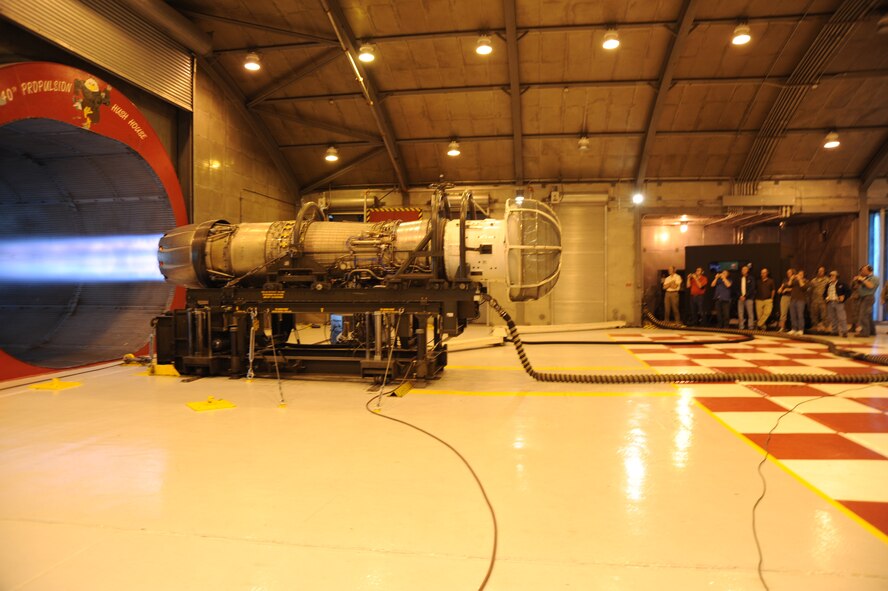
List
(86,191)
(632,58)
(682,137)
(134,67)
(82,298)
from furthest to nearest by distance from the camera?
(682,137) → (632,58) → (82,298) → (86,191) → (134,67)

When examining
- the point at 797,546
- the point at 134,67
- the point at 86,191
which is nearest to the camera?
the point at 797,546

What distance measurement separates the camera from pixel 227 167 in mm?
10703

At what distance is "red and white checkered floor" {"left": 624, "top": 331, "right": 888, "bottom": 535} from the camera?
2967mm

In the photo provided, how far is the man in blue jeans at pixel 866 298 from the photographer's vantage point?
32.6 ft

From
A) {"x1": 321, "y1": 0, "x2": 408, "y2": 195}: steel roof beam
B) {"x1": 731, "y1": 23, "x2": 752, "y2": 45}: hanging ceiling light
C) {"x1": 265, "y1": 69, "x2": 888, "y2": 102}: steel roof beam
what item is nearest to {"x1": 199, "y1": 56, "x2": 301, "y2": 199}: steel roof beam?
{"x1": 265, "y1": 69, "x2": 888, "y2": 102}: steel roof beam

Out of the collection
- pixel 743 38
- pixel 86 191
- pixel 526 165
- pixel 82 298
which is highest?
pixel 743 38

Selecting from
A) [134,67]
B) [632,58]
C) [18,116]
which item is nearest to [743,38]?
[632,58]

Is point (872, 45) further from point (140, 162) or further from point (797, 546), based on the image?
point (140, 162)

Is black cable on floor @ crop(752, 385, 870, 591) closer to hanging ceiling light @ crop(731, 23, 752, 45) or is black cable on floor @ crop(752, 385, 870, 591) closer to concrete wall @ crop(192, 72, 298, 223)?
hanging ceiling light @ crop(731, 23, 752, 45)

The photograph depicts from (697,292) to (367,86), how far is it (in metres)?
10.2

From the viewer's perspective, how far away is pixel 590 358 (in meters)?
8.03

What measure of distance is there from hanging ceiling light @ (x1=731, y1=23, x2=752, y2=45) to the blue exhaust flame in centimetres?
1221

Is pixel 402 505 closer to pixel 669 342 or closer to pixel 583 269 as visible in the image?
pixel 669 342

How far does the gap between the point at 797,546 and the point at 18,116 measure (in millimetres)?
8765
